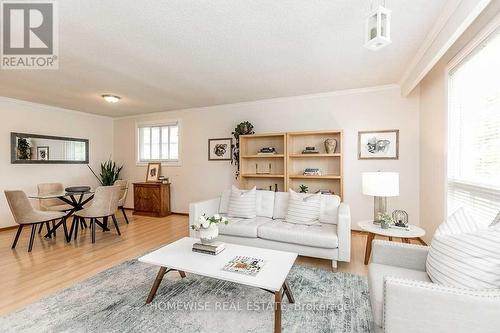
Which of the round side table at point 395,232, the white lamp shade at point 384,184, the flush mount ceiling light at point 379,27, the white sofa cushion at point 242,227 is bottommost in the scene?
the white sofa cushion at point 242,227

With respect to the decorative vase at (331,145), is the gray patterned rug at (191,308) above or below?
below

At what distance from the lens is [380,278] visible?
1593mm

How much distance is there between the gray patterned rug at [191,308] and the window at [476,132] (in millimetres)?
1331

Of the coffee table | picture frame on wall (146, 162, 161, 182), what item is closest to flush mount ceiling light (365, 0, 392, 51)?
the coffee table

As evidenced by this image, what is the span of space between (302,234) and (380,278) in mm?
1158

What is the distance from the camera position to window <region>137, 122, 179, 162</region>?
575cm

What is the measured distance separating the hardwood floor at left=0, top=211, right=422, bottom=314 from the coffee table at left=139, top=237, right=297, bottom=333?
1.02m

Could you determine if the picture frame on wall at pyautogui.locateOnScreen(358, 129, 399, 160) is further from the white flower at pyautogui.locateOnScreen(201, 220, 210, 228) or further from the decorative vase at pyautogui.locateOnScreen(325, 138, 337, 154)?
the white flower at pyautogui.locateOnScreen(201, 220, 210, 228)

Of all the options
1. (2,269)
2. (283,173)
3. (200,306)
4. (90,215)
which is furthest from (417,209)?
(2,269)

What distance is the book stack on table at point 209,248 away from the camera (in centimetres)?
209

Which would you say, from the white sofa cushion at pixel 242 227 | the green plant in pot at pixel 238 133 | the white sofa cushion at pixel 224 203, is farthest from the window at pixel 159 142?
the white sofa cushion at pixel 242 227

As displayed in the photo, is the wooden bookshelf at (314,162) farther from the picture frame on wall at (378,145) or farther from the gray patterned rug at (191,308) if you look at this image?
the gray patterned rug at (191,308)

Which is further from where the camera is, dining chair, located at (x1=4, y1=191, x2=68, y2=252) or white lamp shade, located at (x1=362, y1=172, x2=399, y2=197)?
dining chair, located at (x1=4, y1=191, x2=68, y2=252)

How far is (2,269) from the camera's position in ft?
8.71
